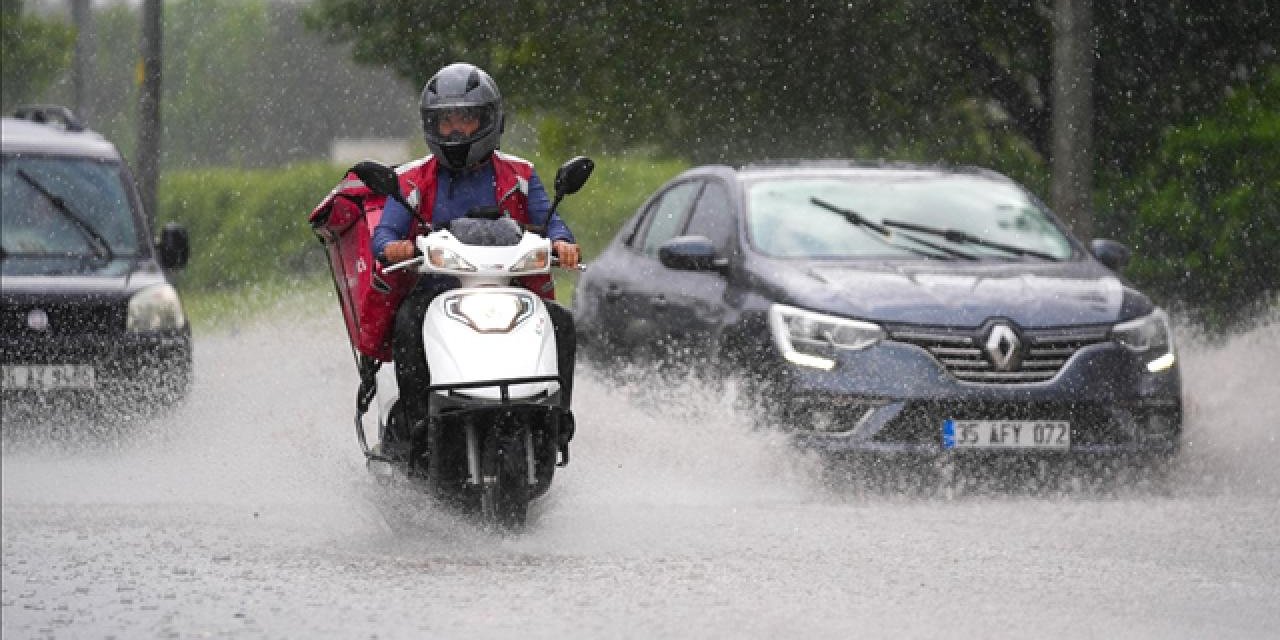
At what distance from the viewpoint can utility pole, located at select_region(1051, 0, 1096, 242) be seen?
1631 cm

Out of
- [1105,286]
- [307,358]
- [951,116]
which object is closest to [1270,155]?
[951,116]

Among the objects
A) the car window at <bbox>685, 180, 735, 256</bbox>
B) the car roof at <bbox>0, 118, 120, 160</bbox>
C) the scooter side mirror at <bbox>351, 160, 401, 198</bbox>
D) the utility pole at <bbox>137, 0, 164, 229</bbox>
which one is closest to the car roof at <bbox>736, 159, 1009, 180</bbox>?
the car window at <bbox>685, 180, 735, 256</bbox>

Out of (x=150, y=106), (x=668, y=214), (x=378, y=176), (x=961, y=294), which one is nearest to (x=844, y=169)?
(x=668, y=214)

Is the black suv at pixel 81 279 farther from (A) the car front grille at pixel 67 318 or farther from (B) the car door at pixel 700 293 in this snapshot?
(B) the car door at pixel 700 293

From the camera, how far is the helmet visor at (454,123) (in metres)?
9.18

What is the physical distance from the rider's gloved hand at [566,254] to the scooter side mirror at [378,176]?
0.62 metres

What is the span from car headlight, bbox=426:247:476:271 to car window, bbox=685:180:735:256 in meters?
3.26

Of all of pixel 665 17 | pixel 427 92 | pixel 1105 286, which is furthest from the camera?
pixel 665 17

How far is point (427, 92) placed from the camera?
30.4ft

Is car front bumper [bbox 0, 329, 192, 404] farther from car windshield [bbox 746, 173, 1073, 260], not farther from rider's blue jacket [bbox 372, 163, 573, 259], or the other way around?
rider's blue jacket [bbox 372, 163, 573, 259]

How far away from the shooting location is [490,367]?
8.84 metres

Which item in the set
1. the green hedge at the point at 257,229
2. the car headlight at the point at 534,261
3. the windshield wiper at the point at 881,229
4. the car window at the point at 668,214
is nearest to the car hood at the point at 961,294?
the windshield wiper at the point at 881,229

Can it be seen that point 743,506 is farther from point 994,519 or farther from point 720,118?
point 720,118

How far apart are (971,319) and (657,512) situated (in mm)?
1704
